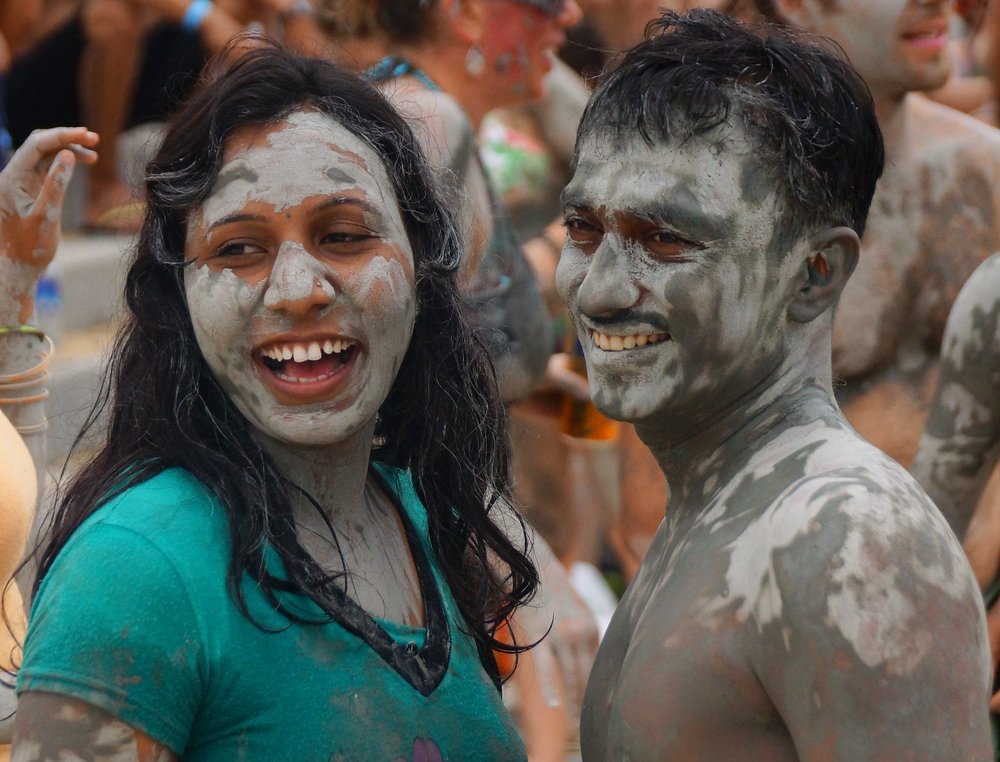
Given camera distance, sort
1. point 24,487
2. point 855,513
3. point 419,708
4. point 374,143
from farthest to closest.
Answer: point 24,487 < point 374,143 < point 419,708 < point 855,513

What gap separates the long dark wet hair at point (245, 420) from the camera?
1995 mm

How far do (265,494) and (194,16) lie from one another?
4622mm

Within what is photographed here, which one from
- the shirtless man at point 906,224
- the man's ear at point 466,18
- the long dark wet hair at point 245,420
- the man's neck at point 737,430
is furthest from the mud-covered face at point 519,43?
the man's neck at point 737,430

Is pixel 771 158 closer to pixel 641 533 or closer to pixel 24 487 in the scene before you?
pixel 24 487

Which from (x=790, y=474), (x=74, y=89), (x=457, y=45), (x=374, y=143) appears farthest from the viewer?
(x=74, y=89)

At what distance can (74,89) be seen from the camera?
6379mm

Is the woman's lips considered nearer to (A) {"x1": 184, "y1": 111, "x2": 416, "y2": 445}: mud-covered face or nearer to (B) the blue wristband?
(A) {"x1": 184, "y1": 111, "x2": 416, "y2": 445}: mud-covered face

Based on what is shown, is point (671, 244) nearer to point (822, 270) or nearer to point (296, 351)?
point (822, 270)

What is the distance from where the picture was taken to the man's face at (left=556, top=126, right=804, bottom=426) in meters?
1.86

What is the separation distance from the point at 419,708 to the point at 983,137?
2410mm

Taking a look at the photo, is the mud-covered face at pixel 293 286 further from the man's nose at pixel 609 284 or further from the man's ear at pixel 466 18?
the man's ear at pixel 466 18

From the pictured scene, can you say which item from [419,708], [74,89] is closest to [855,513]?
[419,708]

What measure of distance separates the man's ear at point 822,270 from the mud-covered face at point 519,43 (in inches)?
99.7

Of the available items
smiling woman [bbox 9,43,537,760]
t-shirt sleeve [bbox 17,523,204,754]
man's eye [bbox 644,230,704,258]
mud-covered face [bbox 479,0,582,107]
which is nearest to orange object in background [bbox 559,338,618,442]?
mud-covered face [bbox 479,0,582,107]
